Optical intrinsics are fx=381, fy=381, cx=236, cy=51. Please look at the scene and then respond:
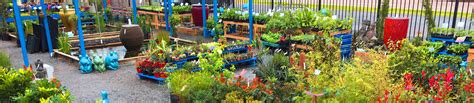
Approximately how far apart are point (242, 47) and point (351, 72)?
3516 millimetres

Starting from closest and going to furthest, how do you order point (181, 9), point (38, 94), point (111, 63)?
point (38, 94)
point (111, 63)
point (181, 9)

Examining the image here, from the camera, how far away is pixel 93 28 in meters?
11.6

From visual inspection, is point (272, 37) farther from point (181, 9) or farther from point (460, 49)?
point (181, 9)

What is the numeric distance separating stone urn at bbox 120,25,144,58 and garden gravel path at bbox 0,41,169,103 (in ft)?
3.37

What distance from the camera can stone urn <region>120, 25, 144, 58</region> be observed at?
25.2 feet

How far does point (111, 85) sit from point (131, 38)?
223 centimetres

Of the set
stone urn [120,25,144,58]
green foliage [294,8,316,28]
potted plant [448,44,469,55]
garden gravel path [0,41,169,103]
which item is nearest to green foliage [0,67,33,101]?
garden gravel path [0,41,169,103]

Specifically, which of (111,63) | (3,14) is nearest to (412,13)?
(111,63)

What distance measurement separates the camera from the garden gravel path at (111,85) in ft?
16.4

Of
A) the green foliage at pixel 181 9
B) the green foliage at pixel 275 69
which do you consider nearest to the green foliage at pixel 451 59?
the green foliage at pixel 275 69

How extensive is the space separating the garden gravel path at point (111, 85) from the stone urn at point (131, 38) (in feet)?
3.37

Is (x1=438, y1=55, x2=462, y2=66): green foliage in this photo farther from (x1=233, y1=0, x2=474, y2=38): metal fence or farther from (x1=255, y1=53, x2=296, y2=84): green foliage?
(x1=255, y1=53, x2=296, y2=84): green foliage

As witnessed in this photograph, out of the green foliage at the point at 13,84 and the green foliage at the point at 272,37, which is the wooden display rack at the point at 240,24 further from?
the green foliage at the point at 13,84

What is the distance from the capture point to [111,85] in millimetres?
5633
